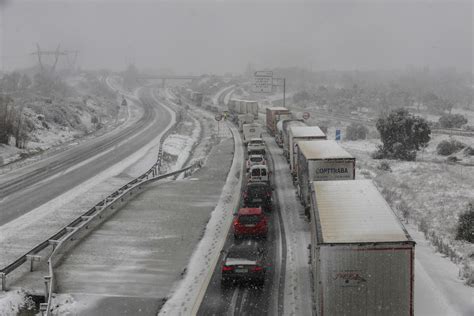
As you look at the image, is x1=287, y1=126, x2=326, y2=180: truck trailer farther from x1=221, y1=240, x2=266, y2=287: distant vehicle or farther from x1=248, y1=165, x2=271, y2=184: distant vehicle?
x1=221, y1=240, x2=266, y2=287: distant vehicle

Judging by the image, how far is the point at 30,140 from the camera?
5797 centimetres

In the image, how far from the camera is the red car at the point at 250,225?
75.8 ft

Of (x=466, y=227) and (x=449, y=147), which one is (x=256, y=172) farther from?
(x=449, y=147)

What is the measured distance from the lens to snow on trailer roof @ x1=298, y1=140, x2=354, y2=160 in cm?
2628

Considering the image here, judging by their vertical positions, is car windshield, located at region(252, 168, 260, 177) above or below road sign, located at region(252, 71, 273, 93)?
below

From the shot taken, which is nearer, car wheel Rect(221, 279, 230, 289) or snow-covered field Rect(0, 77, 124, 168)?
car wheel Rect(221, 279, 230, 289)

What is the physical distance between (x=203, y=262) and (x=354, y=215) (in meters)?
7.40

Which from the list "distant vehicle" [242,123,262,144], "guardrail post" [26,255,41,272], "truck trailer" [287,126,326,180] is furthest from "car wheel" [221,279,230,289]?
"distant vehicle" [242,123,262,144]

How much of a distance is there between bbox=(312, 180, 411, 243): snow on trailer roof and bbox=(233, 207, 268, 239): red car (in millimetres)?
5584

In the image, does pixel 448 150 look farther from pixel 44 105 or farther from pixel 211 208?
pixel 44 105

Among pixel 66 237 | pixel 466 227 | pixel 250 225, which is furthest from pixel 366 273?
pixel 466 227

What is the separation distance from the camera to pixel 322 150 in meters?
28.5

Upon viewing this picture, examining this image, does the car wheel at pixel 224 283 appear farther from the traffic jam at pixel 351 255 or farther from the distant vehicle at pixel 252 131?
the distant vehicle at pixel 252 131

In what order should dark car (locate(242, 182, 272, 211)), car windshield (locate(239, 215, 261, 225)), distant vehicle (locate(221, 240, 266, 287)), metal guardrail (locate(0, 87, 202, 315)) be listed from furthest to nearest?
dark car (locate(242, 182, 272, 211)) < car windshield (locate(239, 215, 261, 225)) < distant vehicle (locate(221, 240, 266, 287)) < metal guardrail (locate(0, 87, 202, 315))
